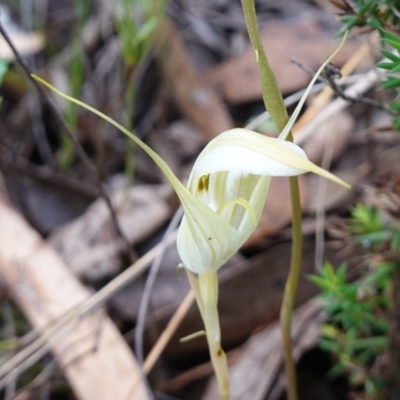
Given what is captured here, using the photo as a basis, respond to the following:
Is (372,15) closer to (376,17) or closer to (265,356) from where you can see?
(376,17)

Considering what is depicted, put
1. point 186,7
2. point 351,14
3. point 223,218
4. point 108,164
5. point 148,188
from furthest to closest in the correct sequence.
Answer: point 186,7 < point 108,164 < point 148,188 < point 351,14 < point 223,218

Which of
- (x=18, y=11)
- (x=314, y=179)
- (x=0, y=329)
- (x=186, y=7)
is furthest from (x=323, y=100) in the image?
(x=18, y=11)

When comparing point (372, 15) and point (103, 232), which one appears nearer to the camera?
point (372, 15)

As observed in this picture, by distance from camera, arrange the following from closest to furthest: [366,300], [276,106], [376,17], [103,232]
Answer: [276,106] → [376,17] → [366,300] → [103,232]

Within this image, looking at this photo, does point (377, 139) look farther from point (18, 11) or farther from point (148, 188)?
point (18, 11)

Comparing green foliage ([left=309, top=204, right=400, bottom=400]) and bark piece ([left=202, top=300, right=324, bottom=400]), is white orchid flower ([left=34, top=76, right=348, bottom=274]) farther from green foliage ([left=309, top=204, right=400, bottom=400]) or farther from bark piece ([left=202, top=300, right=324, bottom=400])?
bark piece ([left=202, top=300, right=324, bottom=400])

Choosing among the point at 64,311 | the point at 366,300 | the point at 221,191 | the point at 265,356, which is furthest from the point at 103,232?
the point at 221,191
